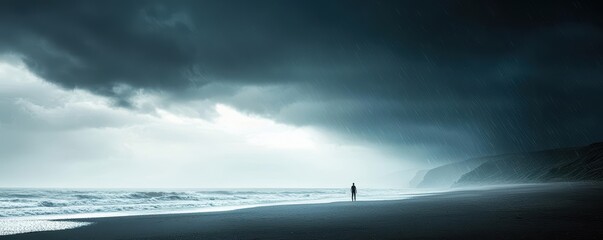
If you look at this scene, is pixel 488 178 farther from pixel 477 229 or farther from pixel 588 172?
pixel 477 229

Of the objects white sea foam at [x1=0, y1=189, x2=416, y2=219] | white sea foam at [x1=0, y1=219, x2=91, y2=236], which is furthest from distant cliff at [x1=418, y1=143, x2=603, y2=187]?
white sea foam at [x1=0, y1=219, x2=91, y2=236]

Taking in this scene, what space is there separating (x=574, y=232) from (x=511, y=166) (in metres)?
181

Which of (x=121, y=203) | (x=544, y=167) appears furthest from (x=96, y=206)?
(x=544, y=167)

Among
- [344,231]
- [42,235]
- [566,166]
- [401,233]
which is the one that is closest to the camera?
[401,233]

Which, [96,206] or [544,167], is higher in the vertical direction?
[544,167]

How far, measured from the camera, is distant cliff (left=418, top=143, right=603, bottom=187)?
94500 mm

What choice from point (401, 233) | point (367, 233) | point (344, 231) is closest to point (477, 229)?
point (401, 233)

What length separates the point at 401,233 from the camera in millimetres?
11484

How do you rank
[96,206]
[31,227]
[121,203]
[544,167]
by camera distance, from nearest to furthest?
1. [31,227]
2. [96,206]
3. [121,203]
4. [544,167]

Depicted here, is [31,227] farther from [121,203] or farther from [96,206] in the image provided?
[121,203]

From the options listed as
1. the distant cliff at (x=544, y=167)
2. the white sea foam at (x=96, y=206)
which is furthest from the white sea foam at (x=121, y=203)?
the distant cliff at (x=544, y=167)

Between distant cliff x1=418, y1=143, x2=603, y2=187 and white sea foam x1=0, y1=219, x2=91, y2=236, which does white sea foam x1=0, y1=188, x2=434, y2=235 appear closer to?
white sea foam x1=0, y1=219, x2=91, y2=236

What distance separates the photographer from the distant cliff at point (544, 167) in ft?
310

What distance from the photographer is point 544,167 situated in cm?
14025
